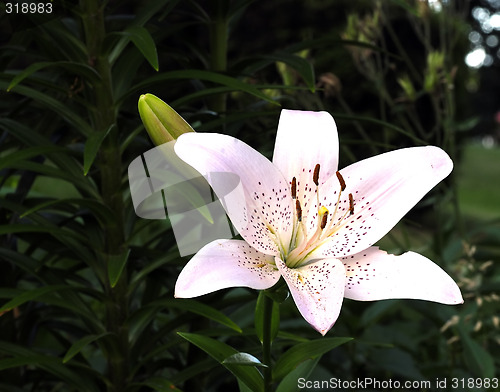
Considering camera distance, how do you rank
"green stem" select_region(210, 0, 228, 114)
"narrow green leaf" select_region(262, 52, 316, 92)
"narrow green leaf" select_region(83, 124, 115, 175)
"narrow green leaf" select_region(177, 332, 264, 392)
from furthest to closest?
"green stem" select_region(210, 0, 228, 114) → "narrow green leaf" select_region(262, 52, 316, 92) → "narrow green leaf" select_region(83, 124, 115, 175) → "narrow green leaf" select_region(177, 332, 264, 392)

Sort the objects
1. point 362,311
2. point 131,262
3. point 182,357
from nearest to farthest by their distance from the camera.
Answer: point 131,262 → point 182,357 → point 362,311

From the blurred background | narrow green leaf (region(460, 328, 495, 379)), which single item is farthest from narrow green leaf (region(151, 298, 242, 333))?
narrow green leaf (region(460, 328, 495, 379))

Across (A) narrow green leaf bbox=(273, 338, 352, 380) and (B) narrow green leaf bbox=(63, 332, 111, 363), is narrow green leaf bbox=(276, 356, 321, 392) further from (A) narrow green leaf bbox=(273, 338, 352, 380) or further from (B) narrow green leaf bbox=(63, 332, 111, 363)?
(B) narrow green leaf bbox=(63, 332, 111, 363)

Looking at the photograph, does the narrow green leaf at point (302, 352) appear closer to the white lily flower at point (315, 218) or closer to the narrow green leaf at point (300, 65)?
the white lily flower at point (315, 218)

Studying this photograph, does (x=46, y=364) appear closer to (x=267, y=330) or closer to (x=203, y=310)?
(x=203, y=310)

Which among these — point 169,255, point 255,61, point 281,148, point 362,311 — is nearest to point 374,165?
point 281,148

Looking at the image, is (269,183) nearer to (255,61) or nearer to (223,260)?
(223,260)
